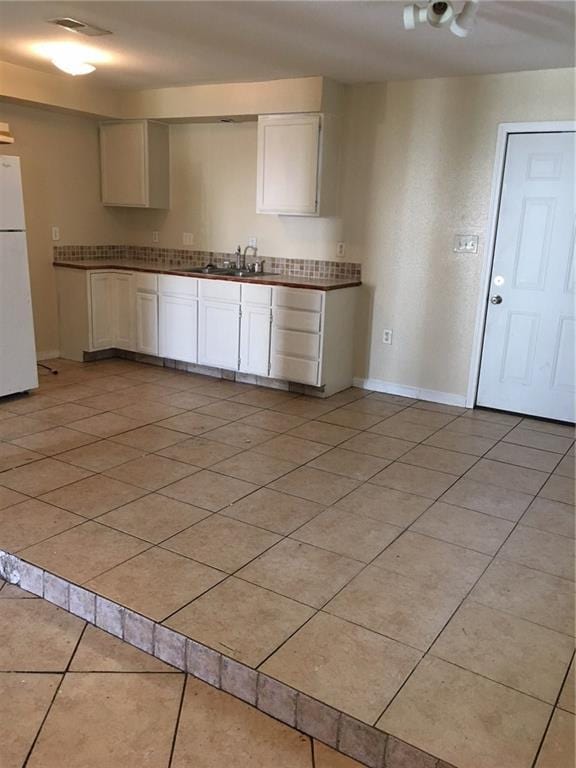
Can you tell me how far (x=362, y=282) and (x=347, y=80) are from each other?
1.47 m

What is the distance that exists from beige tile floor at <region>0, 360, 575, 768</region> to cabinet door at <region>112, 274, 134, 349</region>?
131cm

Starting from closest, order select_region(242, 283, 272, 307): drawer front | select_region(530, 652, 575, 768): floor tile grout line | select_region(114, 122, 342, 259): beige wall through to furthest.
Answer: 1. select_region(530, 652, 575, 768): floor tile grout line
2. select_region(242, 283, 272, 307): drawer front
3. select_region(114, 122, 342, 259): beige wall

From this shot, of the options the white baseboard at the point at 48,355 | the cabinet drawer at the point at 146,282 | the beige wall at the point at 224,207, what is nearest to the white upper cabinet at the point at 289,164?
the beige wall at the point at 224,207

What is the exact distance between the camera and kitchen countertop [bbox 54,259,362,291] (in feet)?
15.6

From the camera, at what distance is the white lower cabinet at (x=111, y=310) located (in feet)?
18.4

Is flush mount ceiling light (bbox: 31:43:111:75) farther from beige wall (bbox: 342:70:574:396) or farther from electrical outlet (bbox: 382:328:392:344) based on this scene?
electrical outlet (bbox: 382:328:392:344)

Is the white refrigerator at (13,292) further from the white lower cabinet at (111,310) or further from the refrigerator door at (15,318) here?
the white lower cabinet at (111,310)

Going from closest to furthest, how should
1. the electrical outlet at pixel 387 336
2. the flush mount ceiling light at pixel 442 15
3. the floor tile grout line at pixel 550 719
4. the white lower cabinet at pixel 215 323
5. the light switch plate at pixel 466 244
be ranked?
the floor tile grout line at pixel 550 719, the flush mount ceiling light at pixel 442 15, the light switch plate at pixel 466 244, the white lower cabinet at pixel 215 323, the electrical outlet at pixel 387 336

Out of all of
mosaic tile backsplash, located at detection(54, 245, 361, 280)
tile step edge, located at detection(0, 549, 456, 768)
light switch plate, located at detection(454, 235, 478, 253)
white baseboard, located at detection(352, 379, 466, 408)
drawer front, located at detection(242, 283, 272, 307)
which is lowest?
tile step edge, located at detection(0, 549, 456, 768)

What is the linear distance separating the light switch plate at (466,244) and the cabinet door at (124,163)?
280 centimetres

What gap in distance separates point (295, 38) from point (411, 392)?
2.62 meters

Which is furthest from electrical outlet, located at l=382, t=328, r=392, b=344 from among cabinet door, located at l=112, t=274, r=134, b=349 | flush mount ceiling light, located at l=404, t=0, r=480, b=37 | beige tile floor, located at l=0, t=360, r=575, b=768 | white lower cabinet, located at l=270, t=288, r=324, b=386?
flush mount ceiling light, located at l=404, t=0, r=480, b=37

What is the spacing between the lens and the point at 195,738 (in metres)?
1.82

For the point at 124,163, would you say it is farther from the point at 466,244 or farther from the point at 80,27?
the point at 466,244
